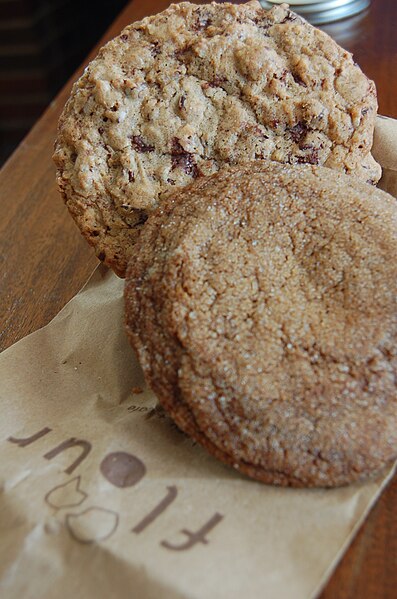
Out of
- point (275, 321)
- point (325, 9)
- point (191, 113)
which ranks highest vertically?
point (191, 113)

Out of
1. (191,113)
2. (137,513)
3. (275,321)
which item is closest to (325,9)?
(191,113)

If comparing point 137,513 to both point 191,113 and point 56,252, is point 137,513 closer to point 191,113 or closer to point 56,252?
point 191,113

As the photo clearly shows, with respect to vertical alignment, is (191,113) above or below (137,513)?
above

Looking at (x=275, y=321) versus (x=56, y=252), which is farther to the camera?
(x=56, y=252)

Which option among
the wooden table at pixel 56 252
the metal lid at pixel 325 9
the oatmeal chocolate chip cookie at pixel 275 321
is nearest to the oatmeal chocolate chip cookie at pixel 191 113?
the oatmeal chocolate chip cookie at pixel 275 321

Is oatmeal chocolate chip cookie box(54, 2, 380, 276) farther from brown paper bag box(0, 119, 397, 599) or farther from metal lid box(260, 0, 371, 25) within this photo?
metal lid box(260, 0, 371, 25)

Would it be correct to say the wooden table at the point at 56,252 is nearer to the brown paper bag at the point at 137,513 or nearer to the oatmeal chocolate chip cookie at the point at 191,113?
the brown paper bag at the point at 137,513
